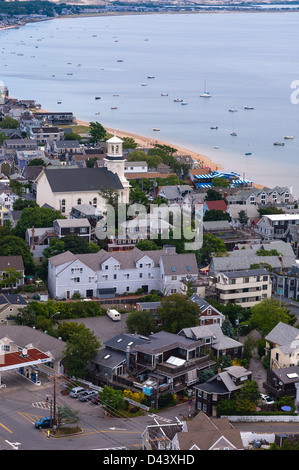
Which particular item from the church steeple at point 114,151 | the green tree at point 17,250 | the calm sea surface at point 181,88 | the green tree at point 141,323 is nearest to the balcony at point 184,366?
the green tree at point 141,323

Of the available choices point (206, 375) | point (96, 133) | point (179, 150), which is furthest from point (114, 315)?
point (179, 150)

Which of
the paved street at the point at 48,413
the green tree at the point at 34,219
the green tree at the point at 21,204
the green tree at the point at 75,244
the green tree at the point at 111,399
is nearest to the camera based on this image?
the paved street at the point at 48,413

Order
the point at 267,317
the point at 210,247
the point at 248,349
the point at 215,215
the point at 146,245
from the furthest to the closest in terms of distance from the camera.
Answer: the point at 215,215, the point at 210,247, the point at 146,245, the point at 267,317, the point at 248,349

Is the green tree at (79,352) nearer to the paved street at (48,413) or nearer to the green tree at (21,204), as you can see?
the paved street at (48,413)

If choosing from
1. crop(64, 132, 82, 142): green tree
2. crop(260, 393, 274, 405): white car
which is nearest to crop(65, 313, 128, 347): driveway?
crop(260, 393, 274, 405): white car

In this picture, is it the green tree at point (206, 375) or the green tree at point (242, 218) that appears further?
the green tree at point (242, 218)

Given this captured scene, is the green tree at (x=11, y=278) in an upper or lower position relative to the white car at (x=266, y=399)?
upper

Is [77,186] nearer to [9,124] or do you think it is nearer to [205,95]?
[9,124]
